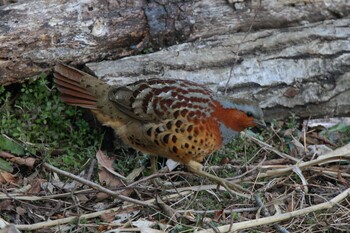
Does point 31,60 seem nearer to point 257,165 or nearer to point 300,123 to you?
point 257,165

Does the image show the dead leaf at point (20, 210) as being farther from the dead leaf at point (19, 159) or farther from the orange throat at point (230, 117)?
the orange throat at point (230, 117)

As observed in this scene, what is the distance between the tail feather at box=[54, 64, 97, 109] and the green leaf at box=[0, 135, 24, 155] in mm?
493

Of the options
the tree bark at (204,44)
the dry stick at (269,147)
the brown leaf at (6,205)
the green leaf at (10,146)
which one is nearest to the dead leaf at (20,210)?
A: the brown leaf at (6,205)

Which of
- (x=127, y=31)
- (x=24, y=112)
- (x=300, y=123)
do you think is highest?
(x=127, y=31)

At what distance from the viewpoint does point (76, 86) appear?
5.77 metres

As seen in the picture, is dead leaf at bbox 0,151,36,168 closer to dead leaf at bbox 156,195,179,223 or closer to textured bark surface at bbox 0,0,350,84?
textured bark surface at bbox 0,0,350,84

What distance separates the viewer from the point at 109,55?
Answer: 247 inches

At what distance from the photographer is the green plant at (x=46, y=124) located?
5.88m

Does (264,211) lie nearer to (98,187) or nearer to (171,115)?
(171,115)

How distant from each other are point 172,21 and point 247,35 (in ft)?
2.09

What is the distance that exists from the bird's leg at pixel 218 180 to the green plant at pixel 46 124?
0.81 meters

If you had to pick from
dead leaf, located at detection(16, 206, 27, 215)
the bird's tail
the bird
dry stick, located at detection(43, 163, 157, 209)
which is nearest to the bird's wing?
the bird

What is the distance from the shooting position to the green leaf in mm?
5773

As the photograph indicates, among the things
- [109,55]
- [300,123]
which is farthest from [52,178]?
[300,123]
